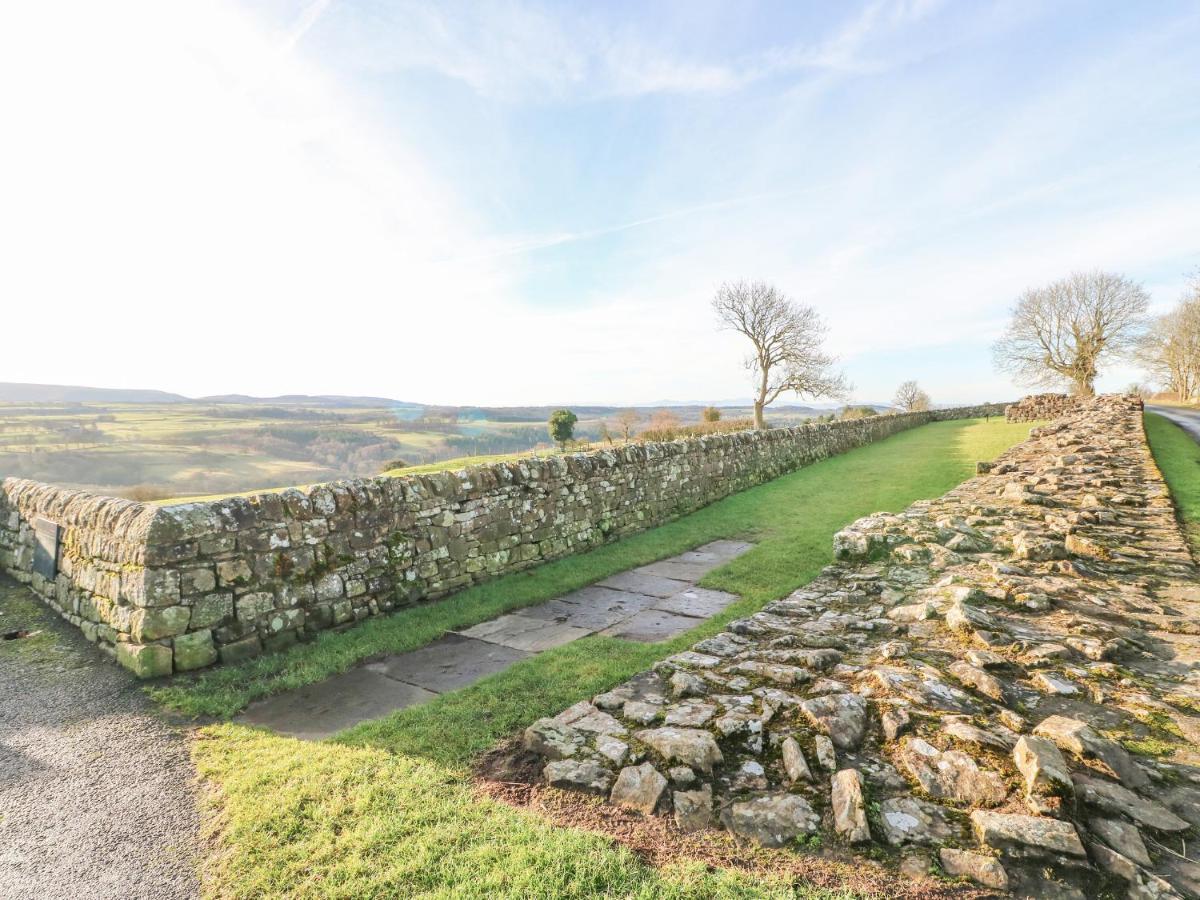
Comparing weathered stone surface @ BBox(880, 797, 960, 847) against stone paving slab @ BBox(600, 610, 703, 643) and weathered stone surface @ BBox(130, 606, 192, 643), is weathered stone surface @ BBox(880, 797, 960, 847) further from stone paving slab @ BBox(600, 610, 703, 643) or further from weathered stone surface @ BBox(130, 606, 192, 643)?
weathered stone surface @ BBox(130, 606, 192, 643)

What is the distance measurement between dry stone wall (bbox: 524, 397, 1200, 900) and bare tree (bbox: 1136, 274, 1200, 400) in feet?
173

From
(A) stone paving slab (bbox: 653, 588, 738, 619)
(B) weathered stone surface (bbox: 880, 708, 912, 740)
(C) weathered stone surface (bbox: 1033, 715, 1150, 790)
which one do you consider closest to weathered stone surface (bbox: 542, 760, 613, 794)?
(B) weathered stone surface (bbox: 880, 708, 912, 740)

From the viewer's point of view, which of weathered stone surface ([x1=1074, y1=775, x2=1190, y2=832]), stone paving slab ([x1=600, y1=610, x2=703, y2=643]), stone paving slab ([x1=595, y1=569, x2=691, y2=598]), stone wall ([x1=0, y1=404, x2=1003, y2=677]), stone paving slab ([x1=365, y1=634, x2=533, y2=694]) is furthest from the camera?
stone paving slab ([x1=595, y1=569, x2=691, y2=598])

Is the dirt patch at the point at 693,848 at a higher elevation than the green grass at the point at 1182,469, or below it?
below

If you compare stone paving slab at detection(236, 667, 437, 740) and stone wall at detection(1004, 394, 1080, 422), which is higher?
stone wall at detection(1004, 394, 1080, 422)

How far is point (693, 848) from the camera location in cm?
242

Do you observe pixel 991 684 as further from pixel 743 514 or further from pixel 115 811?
pixel 743 514

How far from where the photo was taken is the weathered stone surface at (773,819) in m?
2.42

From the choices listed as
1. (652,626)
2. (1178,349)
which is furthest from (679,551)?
(1178,349)

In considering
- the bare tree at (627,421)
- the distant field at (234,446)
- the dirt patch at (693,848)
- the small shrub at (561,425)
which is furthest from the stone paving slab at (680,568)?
the small shrub at (561,425)

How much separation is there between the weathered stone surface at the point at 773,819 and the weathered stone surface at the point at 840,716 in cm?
44

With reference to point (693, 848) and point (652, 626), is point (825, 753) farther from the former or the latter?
point (652, 626)

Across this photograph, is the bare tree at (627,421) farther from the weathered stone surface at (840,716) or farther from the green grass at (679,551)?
the weathered stone surface at (840,716)

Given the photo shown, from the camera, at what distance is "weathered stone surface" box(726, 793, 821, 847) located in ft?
7.93
